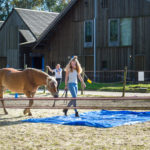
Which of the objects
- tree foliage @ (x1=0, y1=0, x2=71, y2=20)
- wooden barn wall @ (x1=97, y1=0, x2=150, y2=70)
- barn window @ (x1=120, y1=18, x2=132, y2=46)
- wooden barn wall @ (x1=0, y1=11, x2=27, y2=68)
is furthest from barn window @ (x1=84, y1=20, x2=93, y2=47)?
tree foliage @ (x1=0, y1=0, x2=71, y2=20)

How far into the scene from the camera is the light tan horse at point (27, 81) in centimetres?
1146

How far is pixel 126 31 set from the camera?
96.8ft

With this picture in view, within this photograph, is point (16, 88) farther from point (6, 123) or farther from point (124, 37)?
point (124, 37)

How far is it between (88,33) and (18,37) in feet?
33.2

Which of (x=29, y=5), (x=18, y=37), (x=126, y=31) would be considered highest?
(x=29, y=5)

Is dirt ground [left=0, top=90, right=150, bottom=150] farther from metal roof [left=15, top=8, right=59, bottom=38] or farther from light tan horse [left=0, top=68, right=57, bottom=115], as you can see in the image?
metal roof [left=15, top=8, right=59, bottom=38]

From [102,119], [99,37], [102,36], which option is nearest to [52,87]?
[102,119]

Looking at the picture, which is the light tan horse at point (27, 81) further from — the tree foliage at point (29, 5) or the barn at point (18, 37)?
the tree foliage at point (29, 5)

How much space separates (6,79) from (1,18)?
175 feet

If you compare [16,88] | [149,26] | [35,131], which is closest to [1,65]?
[149,26]

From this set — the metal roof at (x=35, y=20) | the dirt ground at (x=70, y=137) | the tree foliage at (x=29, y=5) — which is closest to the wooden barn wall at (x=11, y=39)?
the metal roof at (x=35, y=20)

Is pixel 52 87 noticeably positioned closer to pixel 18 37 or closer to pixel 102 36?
pixel 102 36

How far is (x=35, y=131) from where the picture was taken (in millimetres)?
8789

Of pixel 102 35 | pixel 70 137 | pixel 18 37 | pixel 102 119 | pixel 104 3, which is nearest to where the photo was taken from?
pixel 70 137
